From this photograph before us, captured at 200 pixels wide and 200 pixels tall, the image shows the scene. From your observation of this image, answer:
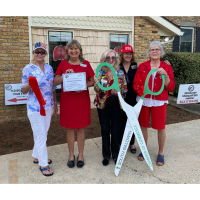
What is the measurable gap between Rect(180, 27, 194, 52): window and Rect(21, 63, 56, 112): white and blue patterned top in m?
9.46

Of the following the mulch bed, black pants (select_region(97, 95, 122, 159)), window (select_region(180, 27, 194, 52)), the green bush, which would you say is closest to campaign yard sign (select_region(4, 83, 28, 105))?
the mulch bed

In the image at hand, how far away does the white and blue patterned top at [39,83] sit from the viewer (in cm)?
260

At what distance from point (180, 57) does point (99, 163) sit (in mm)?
5913

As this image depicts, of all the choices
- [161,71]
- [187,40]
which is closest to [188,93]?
[161,71]

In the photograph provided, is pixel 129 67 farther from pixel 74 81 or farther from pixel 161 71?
pixel 74 81

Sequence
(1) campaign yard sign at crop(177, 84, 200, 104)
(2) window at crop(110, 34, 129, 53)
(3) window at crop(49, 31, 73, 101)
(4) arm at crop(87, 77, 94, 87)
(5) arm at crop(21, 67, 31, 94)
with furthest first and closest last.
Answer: (2) window at crop(110, 34, 129, 53), (3) window at crop(49, 31, 73, 101), (1) campaign yard sign at crop(177, 84, 200, 104), (4) arm at crop(87, 77, 94, 87), (5) arm at crop(21, 67, 31, 94)

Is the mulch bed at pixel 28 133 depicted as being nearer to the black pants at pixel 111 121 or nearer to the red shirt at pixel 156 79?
the black pants at pixel 111 121

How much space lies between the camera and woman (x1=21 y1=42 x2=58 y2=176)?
8.56 ft

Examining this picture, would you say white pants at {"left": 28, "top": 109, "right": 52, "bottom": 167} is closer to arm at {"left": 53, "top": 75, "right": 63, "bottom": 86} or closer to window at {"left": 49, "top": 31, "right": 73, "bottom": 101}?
arm at {"left": 53, "top": 75, "right": 63, "bottom": 86}

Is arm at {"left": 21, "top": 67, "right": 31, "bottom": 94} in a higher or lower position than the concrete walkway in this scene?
higher

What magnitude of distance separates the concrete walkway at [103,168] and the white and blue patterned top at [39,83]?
0.97 metres

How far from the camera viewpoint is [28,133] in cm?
452

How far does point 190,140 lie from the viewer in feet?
13.3
